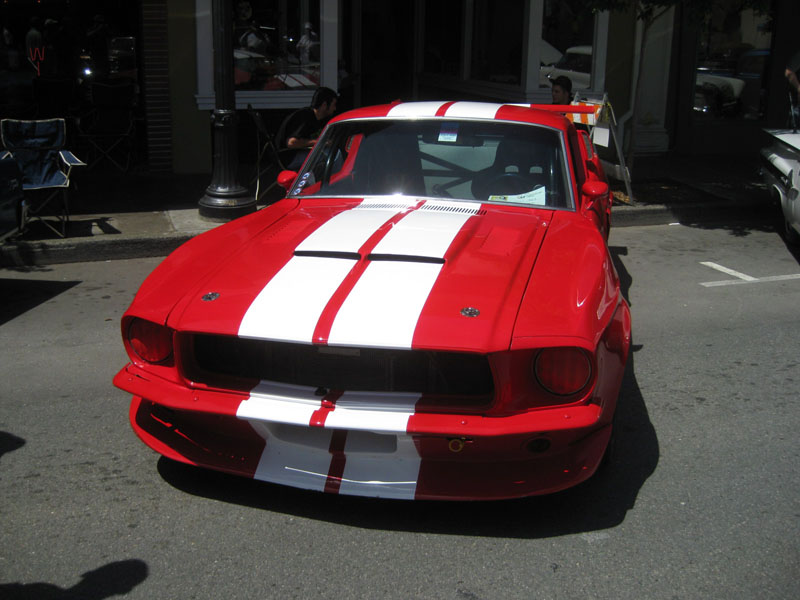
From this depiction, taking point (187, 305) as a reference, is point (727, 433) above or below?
below

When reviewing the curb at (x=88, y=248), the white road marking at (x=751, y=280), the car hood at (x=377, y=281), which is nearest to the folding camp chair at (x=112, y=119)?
the curb at (x=88, y=248)

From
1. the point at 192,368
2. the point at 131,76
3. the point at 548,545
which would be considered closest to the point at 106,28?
the point at 131,76

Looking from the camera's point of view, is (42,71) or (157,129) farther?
(42,71)

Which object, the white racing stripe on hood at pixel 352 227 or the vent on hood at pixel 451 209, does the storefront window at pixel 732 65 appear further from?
the white racing stripe on hood at pixel 352 227

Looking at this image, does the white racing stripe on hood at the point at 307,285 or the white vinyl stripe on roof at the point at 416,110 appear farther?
the white vinyl stripe on roof at the point at 416,110

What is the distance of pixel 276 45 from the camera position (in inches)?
423

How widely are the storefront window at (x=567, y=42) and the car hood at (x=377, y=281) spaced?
770 cm

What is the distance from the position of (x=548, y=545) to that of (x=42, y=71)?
450 inches

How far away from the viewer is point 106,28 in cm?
1228

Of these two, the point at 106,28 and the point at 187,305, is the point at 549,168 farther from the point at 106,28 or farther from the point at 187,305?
the point at 106,28

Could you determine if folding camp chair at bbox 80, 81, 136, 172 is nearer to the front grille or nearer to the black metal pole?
the black metal pole

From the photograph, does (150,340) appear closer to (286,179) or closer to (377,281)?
(377,281)

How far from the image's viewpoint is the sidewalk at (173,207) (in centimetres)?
747

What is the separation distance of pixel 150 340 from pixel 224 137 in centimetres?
507
